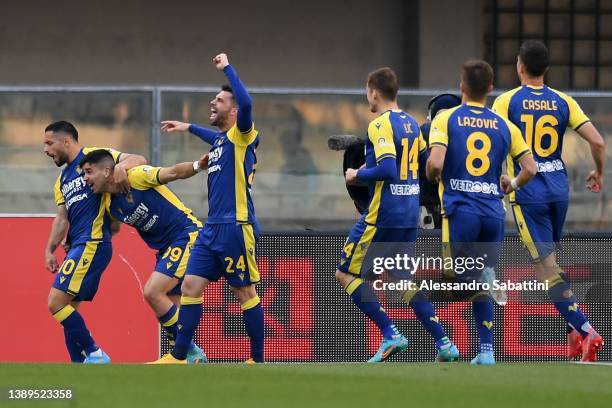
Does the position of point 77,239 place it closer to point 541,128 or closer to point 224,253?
point 224,253

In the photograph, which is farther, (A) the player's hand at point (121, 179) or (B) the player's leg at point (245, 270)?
(A) the player's hand at point (121, 179)

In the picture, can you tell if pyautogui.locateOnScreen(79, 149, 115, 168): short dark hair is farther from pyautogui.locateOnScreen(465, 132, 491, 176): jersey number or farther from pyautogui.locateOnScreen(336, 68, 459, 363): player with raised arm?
pyautogui.locateOnScreen(465, 132, 491, 176): jersey number

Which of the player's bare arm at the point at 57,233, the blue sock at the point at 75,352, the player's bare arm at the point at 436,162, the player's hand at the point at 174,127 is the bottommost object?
the blue sock at the point at 75,352

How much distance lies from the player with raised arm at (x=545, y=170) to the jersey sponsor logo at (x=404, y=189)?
2.46 ft

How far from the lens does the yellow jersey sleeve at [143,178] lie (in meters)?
11.7

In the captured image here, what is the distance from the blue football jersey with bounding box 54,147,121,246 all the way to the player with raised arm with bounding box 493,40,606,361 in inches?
123

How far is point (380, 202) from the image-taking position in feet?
36.9

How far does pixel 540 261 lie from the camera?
36.0ft

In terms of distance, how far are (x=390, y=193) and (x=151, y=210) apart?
1.89 m

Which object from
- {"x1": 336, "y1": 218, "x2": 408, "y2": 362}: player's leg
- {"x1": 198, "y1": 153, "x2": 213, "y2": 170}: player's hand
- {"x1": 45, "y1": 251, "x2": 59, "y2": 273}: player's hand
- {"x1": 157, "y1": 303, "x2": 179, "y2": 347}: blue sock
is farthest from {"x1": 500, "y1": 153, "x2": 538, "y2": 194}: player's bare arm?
{"x1": 45, "y1": 251, "x2": 59, "y2": 273}: player's hand

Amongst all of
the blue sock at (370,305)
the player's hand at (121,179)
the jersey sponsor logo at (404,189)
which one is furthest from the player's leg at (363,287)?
the player's hand at (121,179)

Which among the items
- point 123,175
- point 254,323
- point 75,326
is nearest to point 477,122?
point 254,323

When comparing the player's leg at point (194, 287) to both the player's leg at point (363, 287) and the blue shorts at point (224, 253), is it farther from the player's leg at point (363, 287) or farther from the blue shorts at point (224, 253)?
the player's leg at point (363, 287)

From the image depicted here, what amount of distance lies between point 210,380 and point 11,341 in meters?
5.17
